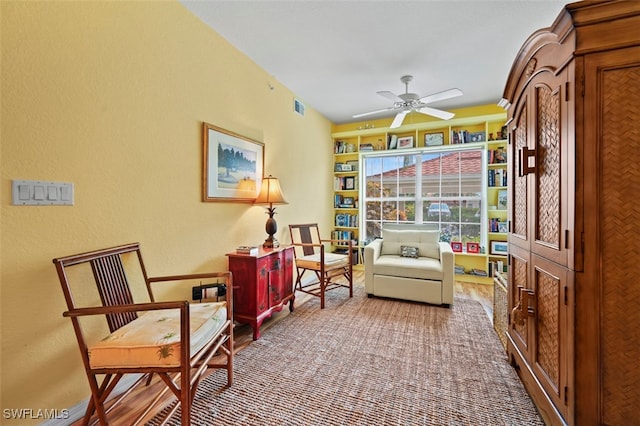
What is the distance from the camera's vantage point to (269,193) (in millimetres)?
2789

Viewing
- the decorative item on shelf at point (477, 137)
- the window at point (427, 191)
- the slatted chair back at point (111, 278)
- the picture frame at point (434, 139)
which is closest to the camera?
the slatted chair back at point (111, 278)

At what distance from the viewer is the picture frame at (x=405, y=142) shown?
14.8 ft

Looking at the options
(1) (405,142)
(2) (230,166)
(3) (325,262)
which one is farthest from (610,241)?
(1) (405,142)

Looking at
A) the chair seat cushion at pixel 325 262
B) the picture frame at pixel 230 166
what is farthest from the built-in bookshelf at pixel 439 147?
the picture frame at pixel 230 166

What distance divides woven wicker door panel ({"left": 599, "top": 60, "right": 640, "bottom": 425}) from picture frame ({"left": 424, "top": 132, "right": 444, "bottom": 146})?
11.1 ft

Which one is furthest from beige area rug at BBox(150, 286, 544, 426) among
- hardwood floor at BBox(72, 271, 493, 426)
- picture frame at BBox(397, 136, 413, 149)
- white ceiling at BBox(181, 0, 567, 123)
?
picture frame at BBox(397, 136, 413, 149)

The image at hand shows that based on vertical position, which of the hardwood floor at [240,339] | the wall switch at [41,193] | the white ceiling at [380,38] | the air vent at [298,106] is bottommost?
the hardwood floor at [240,339]

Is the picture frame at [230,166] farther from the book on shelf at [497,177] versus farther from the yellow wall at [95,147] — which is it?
the book on shelf at [497,177]

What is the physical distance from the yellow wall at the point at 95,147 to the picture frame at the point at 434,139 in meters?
3.17

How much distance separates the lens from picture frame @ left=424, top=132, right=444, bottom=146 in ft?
14.2

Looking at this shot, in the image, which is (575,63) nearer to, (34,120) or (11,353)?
(34,120)

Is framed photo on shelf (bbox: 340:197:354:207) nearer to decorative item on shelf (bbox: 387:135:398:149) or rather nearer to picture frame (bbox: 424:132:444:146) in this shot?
decorative item on shelf (bbox: 387:135:398:149)

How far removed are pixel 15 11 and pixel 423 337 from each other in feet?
10.7

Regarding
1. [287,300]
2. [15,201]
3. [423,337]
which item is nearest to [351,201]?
[287,300]
